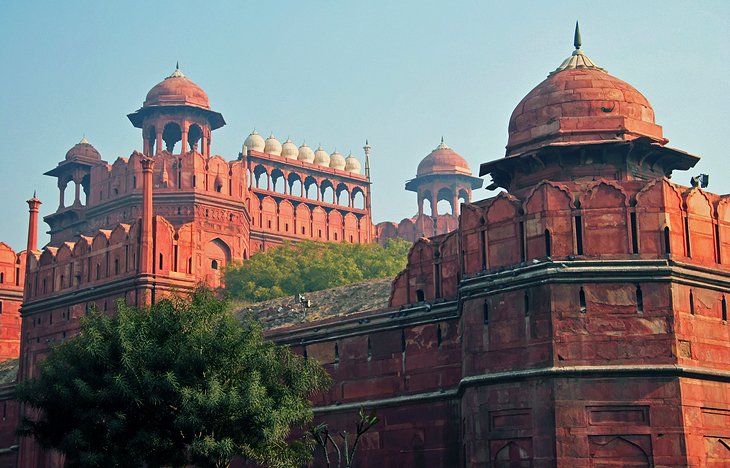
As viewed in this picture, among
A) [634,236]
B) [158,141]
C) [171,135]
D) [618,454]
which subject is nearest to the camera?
[618,454]

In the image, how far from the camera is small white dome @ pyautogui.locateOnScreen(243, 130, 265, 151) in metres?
67.2

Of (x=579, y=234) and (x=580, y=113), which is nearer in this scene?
(x=579, y=234)

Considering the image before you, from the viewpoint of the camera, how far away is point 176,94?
2267 inches

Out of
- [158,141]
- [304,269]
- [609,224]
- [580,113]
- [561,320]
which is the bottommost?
[561,320]

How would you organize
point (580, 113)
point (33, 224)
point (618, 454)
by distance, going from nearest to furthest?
1. point (618, 454)
2. point (580, 113)
3. point (33, 224)

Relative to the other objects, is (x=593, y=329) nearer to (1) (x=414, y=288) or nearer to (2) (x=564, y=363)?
(2) (x=564, y=363)

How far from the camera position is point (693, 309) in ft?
76.8

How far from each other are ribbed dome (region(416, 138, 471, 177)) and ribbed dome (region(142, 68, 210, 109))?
56.7 ft

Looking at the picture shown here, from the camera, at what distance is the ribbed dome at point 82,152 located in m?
57.8

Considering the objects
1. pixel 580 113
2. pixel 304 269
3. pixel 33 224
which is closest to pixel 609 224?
pixel 580 113

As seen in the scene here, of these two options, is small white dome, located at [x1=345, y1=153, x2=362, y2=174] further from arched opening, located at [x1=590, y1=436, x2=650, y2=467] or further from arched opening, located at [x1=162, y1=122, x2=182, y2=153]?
arched opening, located at [x1=590, y1=436, x2=650, y2=467]

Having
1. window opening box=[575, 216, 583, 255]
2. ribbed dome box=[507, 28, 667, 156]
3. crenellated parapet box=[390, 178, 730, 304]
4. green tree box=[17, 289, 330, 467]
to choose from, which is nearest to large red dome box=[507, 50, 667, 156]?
ribbed dome box=[507, 28, 667, 156]

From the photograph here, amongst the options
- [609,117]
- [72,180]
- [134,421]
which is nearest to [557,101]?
[609,117]

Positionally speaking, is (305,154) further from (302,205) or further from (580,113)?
(580,113)
